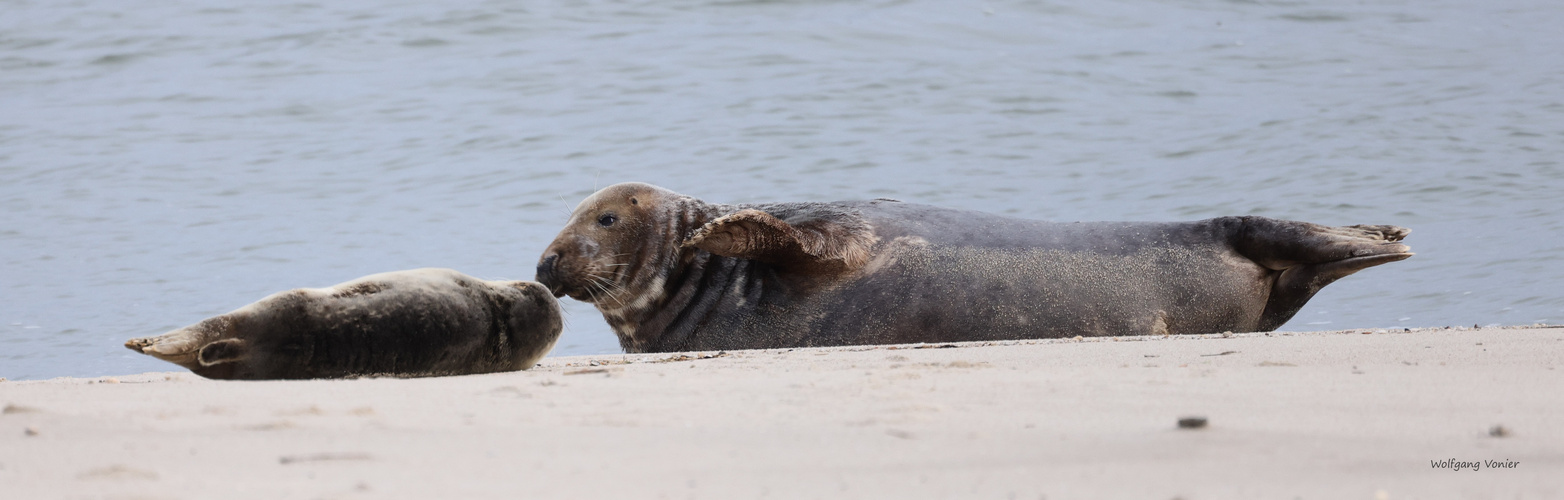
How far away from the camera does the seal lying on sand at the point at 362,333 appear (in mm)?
3062

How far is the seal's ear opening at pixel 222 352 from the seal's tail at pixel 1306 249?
374 centimetres

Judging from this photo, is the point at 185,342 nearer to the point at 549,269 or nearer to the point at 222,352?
the point at 222,352

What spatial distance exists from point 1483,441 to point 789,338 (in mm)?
3507

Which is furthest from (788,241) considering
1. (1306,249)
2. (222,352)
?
(222,352)

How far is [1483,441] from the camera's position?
1863mm

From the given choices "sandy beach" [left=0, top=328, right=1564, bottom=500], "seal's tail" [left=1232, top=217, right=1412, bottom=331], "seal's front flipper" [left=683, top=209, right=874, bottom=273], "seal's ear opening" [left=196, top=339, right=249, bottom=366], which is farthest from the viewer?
"seal's tail" [left=1232, top=217, right=1412, bottom=331]

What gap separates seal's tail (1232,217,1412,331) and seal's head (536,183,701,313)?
2173mm

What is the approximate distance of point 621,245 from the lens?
553 centimetres

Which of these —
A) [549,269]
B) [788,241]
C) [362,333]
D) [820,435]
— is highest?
[820,435]

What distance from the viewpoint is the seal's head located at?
17.8 ft

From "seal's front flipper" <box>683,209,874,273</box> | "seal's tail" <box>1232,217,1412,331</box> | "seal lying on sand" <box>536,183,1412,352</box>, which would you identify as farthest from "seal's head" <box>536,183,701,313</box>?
"seal's tail" <box>1232,217,1412,331</box>

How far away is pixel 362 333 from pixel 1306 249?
363 centimetres

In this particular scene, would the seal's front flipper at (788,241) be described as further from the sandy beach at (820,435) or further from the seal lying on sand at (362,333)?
the sandy beach at (820,435)

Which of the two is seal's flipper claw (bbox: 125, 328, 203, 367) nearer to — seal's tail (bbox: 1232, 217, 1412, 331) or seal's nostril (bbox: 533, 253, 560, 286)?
seal's nostril (bbox: 533, 253, 560, 286)
